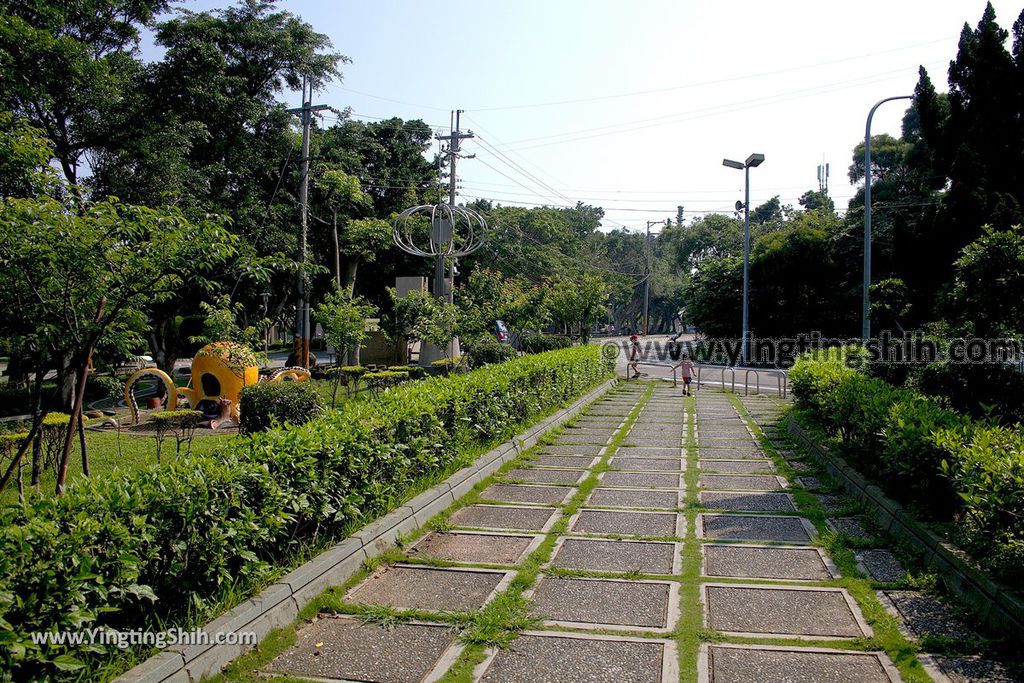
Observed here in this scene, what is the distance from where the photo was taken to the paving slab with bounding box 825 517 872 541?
588 cm

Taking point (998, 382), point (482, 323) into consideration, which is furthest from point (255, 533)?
point (482, 323)

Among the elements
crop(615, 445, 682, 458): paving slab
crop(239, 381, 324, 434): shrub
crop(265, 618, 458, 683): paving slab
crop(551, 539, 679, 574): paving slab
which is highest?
crop(239, 381, 324, 434): shrub

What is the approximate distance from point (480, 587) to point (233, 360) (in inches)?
356

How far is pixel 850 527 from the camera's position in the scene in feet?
20.3

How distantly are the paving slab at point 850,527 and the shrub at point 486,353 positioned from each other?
9987 mm

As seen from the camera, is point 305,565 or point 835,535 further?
point 835,535

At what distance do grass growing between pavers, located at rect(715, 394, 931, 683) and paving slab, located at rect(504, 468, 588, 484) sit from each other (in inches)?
96.9

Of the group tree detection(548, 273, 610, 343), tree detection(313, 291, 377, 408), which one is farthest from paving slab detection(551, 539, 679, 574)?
tree detection(548, 273, 610, 343)

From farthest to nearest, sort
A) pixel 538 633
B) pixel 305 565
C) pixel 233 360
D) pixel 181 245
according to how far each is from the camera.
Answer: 1. pixel 233 360
2. pixel 181 245
3. pixel 305 565
4. pixel 538 633

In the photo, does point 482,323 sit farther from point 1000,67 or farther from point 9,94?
point 1000,67

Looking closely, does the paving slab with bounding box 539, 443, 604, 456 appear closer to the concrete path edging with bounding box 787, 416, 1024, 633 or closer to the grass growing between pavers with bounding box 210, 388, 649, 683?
the concrete path edging with bounding box 787, 416, 1024, 633

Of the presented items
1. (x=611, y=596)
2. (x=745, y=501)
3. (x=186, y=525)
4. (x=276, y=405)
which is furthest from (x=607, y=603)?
(x=276, y=405)

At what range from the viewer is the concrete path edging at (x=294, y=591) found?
3324 millimetres

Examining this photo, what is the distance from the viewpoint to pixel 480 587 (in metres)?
4.84
